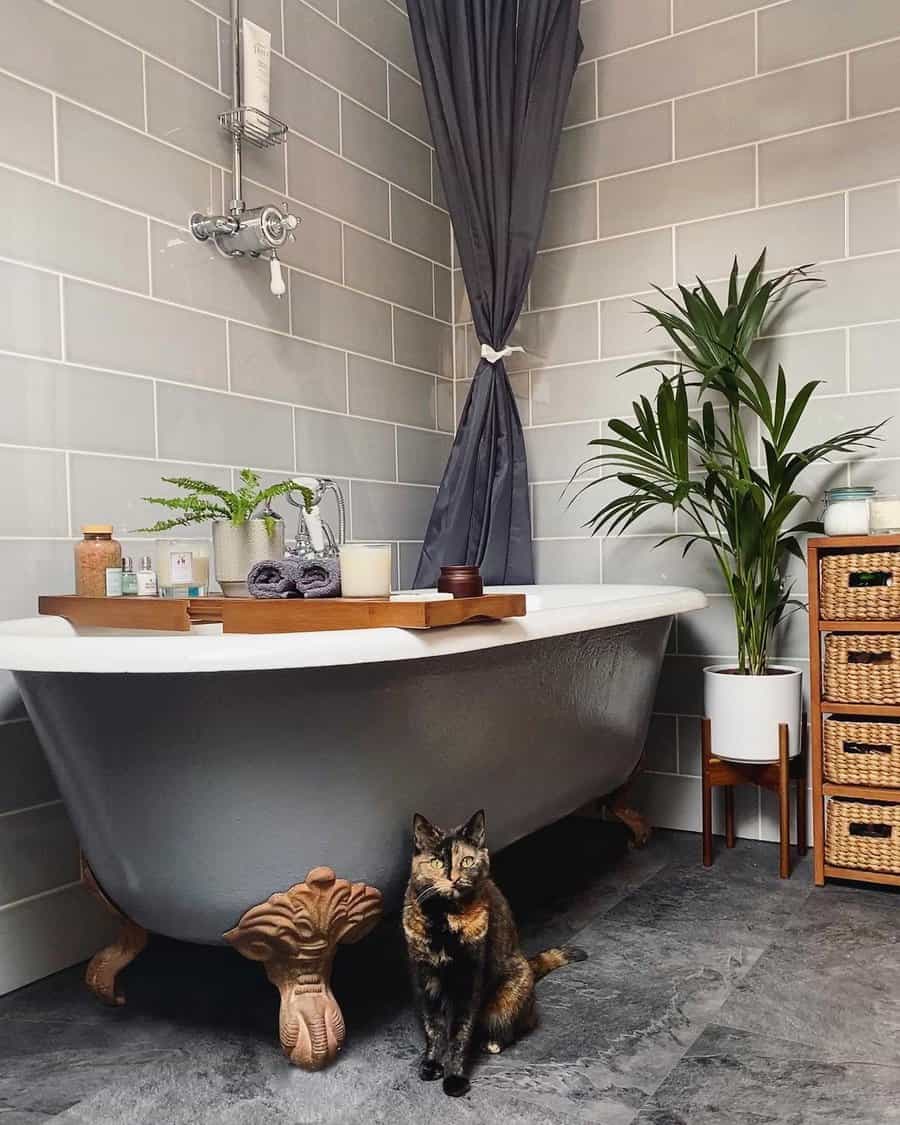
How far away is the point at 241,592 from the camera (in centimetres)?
200

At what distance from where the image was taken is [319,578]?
1.73m

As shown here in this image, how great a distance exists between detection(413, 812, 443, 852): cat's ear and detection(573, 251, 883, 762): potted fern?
1093 mm

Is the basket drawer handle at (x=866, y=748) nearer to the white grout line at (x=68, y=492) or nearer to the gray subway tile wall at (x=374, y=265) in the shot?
the gray subway tile wall at (x=374, y=265)

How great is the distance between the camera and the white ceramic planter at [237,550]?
201 cm

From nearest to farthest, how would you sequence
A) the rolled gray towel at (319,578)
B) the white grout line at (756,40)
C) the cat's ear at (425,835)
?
1. the cat's ear at (425,835)
2. the rolled gray towel at (319,578)
3. the white grout line at (756,40)

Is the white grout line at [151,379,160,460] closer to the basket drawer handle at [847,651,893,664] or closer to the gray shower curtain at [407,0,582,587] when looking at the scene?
the gray shower curtain at [407,0,582,587]

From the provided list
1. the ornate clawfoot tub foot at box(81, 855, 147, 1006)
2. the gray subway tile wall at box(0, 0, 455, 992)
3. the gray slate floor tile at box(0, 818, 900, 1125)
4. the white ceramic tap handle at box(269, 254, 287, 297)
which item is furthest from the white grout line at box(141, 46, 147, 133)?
the gray slate floor tile at box(0, 818, 900, 1125)

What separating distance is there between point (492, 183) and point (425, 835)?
198 cm

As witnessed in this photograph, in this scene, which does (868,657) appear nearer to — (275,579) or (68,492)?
(275,579)

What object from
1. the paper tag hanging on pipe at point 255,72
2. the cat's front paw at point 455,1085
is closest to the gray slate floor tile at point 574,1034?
the cat's front paw at point 455,1085

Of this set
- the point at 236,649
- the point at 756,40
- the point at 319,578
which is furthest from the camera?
the point at 756,40

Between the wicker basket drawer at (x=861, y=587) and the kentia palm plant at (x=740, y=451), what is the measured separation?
17 centimetres

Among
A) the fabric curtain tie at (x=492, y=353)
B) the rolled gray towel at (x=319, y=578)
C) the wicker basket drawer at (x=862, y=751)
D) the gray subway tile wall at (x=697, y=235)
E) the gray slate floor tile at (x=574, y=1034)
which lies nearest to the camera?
the gray slate floor tile at (x=574, y=1034)

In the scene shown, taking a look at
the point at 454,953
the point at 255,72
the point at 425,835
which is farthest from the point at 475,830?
the point at 255,72
